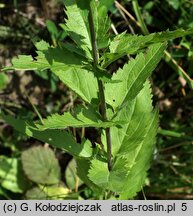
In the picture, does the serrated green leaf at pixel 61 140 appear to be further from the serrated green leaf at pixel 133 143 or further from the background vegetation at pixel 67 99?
the background vegetation at pixel 67 99

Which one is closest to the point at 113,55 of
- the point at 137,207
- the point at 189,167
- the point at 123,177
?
the point at 123,177

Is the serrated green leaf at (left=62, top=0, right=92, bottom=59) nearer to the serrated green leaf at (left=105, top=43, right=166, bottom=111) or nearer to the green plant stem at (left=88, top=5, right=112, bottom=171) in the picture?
the green plant stem at (left=88, top=5, right=112, bottom=171)

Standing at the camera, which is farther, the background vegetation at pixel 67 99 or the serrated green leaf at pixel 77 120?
the background vegetation at pixel 67 99

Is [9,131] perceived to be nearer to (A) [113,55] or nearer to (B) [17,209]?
(B) [17,209]

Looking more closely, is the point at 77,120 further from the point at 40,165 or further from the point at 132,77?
the point at 40,165

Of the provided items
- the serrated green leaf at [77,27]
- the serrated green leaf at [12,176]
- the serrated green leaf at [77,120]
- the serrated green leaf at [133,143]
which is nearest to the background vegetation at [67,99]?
the serrated green leaf at [12,176]

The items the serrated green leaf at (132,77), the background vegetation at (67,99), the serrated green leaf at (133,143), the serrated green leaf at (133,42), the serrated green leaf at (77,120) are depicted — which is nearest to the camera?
the serrated green leaf at (133,42)

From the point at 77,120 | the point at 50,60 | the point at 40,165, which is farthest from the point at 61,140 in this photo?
the point at 40,165
